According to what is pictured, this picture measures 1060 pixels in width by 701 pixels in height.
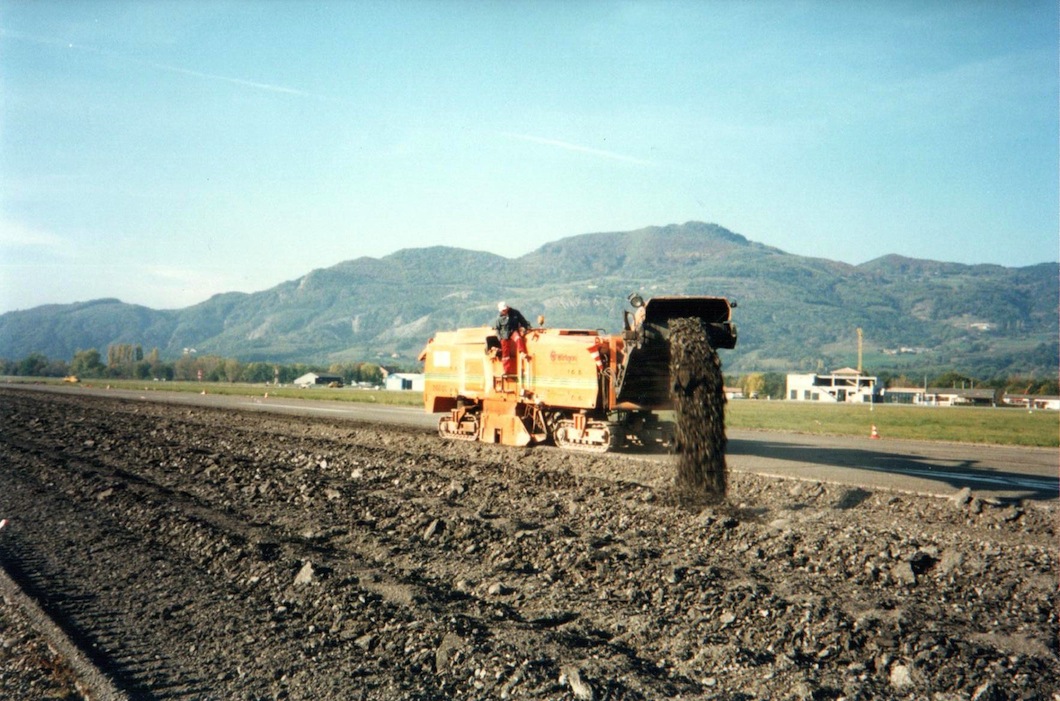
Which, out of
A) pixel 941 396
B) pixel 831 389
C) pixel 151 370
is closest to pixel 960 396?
pixel 941 396

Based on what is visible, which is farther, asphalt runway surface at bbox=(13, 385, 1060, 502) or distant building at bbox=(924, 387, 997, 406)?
distant building at bbox=(924, 387, 997, 406)

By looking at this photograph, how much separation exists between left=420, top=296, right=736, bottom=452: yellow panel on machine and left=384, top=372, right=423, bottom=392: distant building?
80.6 metres

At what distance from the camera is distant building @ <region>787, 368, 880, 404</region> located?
89.8m

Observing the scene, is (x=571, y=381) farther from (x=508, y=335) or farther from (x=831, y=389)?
(x=831, y=389)

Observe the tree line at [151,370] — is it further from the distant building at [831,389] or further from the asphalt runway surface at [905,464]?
the asphalt runway surface at [905,464]

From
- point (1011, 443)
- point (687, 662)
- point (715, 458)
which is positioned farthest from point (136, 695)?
point (1011, 443)

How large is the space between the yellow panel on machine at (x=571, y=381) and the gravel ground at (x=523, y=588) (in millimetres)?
2726

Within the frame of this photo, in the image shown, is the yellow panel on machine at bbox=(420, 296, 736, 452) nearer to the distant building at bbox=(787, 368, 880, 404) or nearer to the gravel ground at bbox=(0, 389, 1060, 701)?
the gravel ground at bbox=(0, 389, 1060, 701)

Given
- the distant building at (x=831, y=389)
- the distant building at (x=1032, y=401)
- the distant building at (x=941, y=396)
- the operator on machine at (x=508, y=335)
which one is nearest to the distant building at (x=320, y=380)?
the distant building at (x=831, y=389)

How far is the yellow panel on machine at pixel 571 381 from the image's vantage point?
50.3 feet

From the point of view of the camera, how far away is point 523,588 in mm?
7707

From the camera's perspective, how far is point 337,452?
18.1 metres

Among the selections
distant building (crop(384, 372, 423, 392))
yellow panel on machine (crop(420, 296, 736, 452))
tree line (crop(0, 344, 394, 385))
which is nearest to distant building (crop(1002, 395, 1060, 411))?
distant building (crop(384, 372, 423, 392))

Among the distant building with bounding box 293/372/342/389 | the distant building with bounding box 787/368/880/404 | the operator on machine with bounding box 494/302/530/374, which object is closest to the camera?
the operator on machine with bounding box 494/302/530/374
